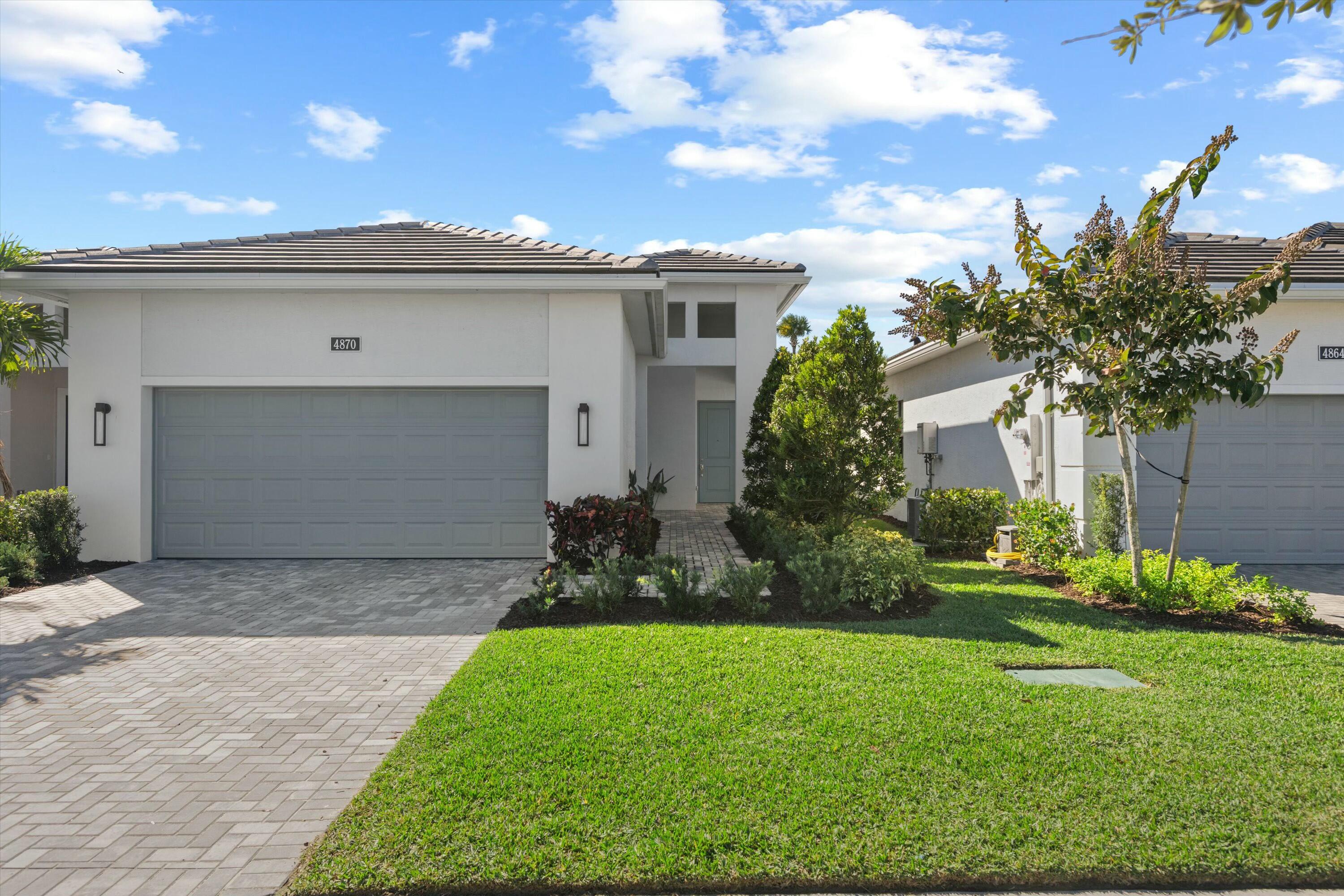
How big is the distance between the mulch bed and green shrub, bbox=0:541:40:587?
5750 millimetres

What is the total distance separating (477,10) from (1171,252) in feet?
24.1

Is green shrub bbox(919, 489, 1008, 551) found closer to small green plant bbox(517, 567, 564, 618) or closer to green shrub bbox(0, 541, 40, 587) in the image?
small green plant bbox(517, 567, 564, 618)

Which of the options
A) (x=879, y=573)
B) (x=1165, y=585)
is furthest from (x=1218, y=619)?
(x=879, y=573)

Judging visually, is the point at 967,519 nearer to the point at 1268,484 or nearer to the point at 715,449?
the point at 1268,484

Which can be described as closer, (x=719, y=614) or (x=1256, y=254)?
(x=719, y=614)

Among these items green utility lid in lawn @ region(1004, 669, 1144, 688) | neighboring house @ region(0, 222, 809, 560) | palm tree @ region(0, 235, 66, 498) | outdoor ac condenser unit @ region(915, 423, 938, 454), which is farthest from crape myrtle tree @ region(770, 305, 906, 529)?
palm tree @ region(0, 235, 66, 498)

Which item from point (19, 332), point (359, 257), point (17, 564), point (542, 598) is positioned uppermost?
point (359, 257)

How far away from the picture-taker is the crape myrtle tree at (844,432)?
32.0 ft

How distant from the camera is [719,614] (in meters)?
7.30

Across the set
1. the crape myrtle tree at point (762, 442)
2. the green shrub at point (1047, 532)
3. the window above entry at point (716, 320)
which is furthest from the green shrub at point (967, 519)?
the window above entry at point (716, 320)

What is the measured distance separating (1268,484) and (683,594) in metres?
8.42

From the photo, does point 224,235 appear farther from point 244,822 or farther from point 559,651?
point 244,822

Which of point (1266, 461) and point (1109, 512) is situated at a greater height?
point (1266, 461)

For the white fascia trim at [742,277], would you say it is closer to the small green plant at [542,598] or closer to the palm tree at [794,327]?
the small green plant at [542,598]
